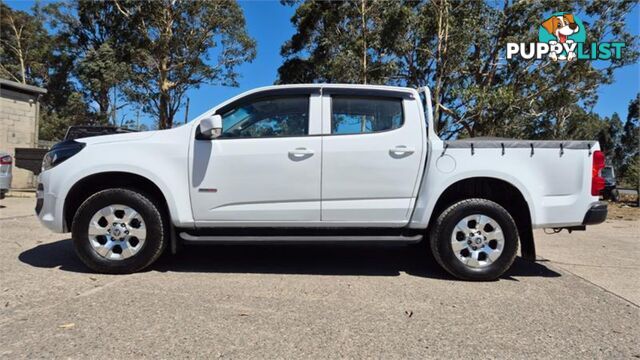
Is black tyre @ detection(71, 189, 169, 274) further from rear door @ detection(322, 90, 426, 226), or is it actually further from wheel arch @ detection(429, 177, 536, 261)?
wheel arch @ detection(429, 177, 536, 261)

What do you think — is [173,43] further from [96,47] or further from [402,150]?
[402,150]

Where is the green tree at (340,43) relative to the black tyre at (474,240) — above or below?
above

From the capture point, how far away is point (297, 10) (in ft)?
79.2

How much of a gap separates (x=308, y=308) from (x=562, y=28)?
2121 centimetres

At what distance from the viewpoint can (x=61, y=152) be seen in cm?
485

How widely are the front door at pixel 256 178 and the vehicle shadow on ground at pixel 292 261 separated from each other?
0.68 m

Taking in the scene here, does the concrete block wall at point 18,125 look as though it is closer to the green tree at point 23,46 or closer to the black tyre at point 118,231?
the black tyre at point 118,231

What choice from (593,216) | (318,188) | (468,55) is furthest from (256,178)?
(468,55)

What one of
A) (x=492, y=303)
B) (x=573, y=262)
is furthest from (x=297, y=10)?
(x=492, y=303)

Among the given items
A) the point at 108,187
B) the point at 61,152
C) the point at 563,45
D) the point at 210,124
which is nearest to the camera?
the point at 210,124

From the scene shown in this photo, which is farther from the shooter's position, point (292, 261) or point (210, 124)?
point (292, 261)

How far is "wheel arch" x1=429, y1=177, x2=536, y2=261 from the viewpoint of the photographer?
488cm

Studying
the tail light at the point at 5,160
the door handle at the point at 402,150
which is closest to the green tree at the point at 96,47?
the tail light at the point at 5,160

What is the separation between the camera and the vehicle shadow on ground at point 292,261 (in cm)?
512
